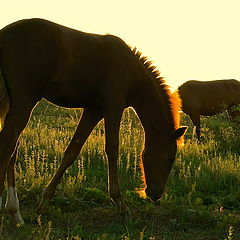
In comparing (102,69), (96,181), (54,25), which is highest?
(54,25)

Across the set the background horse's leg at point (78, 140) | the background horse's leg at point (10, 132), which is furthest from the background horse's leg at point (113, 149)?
the background horse's leg at point (10, 132)

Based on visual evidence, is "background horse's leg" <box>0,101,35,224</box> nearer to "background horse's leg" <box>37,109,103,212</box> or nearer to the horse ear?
"background horse's leg" <box>37,109,103,212</box>

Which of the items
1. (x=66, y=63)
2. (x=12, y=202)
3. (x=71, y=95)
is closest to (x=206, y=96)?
(x=71, y=95)

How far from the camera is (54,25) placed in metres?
5.19

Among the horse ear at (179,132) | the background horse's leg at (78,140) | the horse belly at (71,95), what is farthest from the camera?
the background horse's leg at (78,140)

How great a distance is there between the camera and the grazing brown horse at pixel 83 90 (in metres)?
4.83

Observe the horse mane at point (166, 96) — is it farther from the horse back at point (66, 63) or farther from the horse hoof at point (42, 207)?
the horse hoof at point (42, 207)

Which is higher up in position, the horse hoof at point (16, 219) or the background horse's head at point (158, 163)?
the background horse's head at point (158, 163)

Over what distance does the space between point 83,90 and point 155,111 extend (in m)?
1.16

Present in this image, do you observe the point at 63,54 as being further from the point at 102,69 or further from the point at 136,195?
the point at 136,195

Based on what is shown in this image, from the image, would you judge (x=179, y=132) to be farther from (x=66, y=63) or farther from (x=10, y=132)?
(x=10, y=132)

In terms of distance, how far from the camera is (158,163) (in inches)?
236

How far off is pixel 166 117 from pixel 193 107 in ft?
34.4

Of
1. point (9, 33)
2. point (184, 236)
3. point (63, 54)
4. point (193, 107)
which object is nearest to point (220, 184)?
point (184, 236)
